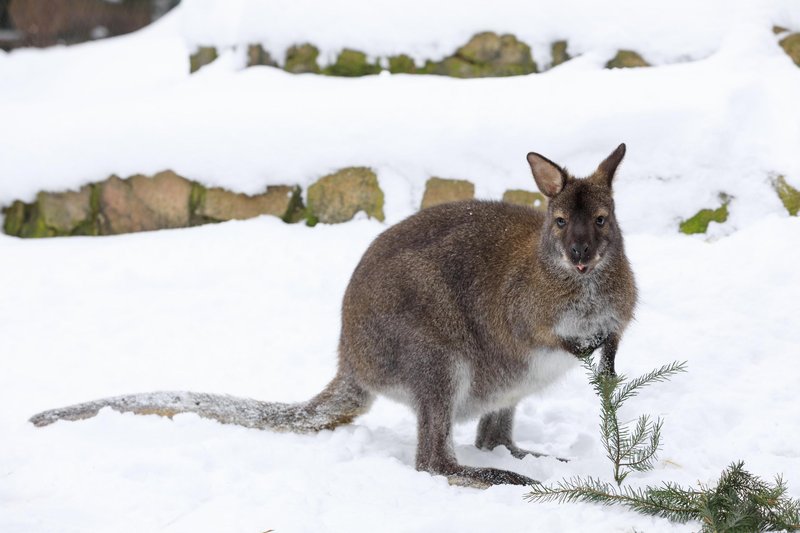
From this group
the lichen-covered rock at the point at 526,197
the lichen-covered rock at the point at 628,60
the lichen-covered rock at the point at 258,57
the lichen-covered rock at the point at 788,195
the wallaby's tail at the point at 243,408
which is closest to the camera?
the wallaby's tail at the point at 243,408

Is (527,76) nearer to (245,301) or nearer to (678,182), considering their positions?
(678,182)

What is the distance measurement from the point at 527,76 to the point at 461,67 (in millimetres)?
571

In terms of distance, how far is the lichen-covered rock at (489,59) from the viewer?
7.55m

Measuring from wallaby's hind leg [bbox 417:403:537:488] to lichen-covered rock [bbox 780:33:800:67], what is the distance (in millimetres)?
4417

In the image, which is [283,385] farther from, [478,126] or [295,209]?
[478,126]

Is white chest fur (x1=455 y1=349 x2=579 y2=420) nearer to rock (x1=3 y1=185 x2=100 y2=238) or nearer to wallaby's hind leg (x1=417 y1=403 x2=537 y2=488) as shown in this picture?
wallaby's hind leg (x1=417 y1=403 x2=537 y2=488)

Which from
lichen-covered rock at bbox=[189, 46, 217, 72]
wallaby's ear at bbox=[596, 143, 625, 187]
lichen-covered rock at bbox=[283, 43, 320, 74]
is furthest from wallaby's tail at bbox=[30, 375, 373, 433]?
lichen-covered rock at bbox=[189, 46, 217, 72]

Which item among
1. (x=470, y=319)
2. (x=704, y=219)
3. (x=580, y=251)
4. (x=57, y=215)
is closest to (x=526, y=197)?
(x=704, y=219)

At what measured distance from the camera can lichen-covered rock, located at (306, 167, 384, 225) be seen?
7.07 m

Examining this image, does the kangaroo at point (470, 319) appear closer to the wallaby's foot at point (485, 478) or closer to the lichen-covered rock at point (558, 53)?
the wallaby's foot at point (485, 478)

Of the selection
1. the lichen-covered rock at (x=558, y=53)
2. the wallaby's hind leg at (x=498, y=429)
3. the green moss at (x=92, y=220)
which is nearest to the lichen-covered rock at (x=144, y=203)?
the green moss at (x=92, y=220)

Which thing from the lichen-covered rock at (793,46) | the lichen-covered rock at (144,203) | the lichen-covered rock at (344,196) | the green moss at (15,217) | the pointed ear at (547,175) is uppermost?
the lichen-covered rock at (793,46)

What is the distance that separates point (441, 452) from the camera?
416 cm

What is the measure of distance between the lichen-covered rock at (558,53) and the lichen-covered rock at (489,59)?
15cm
